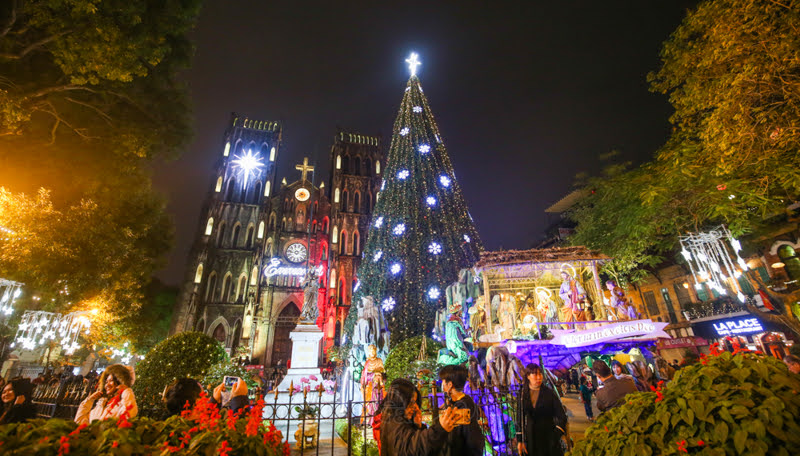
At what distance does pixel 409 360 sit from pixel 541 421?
5.63 metres

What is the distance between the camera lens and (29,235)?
31.2 ft

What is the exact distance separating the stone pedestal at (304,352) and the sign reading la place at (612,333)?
7.50 m

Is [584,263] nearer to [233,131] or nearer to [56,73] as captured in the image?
[56,73]

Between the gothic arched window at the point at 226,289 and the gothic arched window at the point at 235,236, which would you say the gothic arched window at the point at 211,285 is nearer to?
the gothic arched window at the point at 226,289

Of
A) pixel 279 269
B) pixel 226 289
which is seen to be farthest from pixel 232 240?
pixel 279 269

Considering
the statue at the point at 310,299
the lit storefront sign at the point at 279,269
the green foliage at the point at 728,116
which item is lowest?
the statue at the point at 310,299

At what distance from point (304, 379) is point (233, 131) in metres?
37.5

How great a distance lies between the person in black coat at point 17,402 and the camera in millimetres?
5752

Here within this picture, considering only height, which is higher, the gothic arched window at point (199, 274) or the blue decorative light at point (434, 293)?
the gothic arched window at point (199, 274)

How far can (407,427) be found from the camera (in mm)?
2521

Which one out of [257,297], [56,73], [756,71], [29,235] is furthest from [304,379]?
[257,297]

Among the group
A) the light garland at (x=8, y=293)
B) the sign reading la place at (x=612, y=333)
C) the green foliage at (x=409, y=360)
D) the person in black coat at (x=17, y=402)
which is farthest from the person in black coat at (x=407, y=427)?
the light garland at (x=8, y=293)

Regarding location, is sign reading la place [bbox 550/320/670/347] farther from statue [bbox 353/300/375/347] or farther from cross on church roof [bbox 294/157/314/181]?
cross on church roof [bbox 294/157/314/181]

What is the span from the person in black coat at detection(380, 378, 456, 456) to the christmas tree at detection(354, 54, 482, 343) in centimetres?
A: 1175
